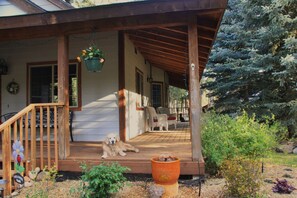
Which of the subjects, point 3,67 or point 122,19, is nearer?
point 122,19

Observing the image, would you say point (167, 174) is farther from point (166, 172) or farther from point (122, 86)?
point (122, 86)

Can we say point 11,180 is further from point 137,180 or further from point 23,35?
point 23,35

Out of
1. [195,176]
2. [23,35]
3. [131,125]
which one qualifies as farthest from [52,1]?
[195,176]

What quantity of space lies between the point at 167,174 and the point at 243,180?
0.95 m

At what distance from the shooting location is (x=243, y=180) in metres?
3.37

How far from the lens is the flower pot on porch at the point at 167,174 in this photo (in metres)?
3.52

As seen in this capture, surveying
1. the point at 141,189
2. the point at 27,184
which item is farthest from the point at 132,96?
the point at 27,184

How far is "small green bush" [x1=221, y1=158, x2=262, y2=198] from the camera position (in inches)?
131

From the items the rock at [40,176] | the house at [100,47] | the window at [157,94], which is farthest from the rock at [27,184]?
the window at [157,94]

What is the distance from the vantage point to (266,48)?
9.30 metres

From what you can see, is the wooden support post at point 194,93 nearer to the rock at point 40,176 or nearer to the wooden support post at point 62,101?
the wooden support post at point 62,101

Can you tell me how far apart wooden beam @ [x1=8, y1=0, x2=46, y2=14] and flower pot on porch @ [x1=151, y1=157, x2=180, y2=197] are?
496cm

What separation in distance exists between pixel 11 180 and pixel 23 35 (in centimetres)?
246

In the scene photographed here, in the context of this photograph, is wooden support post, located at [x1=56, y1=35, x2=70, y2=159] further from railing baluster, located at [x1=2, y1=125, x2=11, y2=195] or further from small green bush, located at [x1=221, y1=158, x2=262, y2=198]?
small green bush, located at [x1=221, y1=158, x2=262, y2=198]
